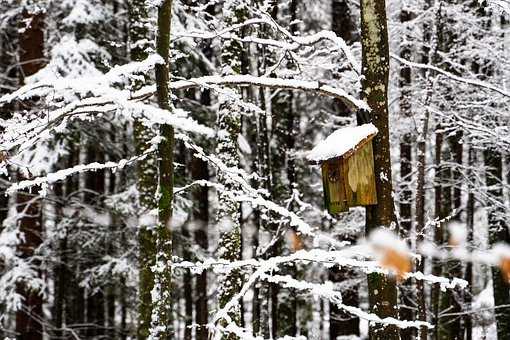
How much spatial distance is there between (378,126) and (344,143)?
1.26 feet

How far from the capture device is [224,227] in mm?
8219

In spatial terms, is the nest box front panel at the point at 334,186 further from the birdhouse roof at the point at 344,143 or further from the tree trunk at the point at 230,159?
the tree trunk at the point at 230,159

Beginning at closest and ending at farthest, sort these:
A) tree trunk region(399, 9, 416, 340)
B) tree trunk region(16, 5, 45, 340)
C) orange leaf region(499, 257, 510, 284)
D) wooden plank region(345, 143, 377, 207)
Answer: wooden plank region(345, 143, 377, 207)
tree trunk region(399, 9, 416, 340)
orange leaf region(499, 257, 510, 284)
tree trunk region(16, 5, 45, 340)

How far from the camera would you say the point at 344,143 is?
4.74m

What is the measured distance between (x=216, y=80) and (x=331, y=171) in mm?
1172

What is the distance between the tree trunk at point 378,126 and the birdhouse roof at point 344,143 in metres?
0.18

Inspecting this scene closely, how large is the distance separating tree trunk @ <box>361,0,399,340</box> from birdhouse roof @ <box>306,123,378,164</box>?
0.61ft

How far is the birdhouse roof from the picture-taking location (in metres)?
4.66

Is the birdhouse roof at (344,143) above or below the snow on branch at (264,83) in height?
below

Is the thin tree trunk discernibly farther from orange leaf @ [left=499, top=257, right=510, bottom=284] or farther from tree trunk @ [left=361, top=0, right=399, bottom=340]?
tree trunk @ [left=361, top=0, right=399, bottom=340]

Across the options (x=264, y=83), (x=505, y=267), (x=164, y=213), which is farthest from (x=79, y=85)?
(x=505, y=267)

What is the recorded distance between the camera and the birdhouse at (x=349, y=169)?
4.75m

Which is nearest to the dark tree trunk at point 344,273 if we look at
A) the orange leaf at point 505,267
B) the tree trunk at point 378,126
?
the orange leaf at point 505,267

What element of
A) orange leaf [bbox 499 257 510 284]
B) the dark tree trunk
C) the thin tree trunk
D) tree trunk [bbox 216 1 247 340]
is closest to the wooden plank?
tree trunk [bbox 216 1 247 340]
